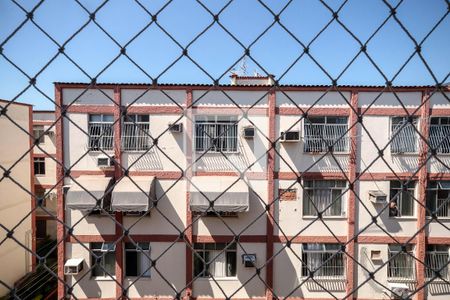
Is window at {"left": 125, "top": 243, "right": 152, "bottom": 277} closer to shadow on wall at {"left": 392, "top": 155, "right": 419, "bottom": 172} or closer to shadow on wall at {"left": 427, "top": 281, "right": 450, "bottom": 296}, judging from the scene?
shadow on wall at {"left": 392, "top": 155, "right": 419, "bottom": 172}

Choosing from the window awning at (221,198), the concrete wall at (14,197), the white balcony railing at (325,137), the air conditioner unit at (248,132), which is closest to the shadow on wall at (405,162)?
the white balcony railing at (325,137)

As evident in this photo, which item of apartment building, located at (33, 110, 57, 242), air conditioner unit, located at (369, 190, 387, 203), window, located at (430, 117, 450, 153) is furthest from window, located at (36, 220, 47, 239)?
window, located at (430, 117, 450, 153)

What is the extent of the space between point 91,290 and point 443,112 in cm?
759

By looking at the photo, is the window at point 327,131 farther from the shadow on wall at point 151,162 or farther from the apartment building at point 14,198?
the apartment building at point 14,198

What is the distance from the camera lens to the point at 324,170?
16.1 ft

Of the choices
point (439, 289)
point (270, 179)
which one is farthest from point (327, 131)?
point (439, 289)

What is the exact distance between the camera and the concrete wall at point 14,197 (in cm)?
627

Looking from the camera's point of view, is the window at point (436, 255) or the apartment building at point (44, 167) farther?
the apartment building at point (44, 167)

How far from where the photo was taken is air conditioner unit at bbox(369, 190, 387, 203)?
4.72 m

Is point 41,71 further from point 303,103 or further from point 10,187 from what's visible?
point 10,187

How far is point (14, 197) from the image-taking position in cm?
684

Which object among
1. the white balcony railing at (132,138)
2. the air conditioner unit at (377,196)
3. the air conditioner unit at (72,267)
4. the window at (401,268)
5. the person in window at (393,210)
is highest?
the white balcony railing at (132,138)

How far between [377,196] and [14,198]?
8.83 meters

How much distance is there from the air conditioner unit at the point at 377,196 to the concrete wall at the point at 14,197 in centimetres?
772
